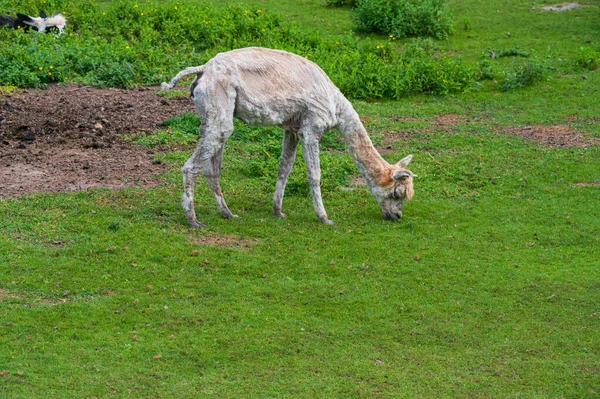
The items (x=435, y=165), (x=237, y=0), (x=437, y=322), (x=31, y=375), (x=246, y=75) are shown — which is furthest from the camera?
(x=237, y=0)

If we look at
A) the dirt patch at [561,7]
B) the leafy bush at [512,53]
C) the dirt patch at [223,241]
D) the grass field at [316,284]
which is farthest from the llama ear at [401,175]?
the dirt patch at [561,7]

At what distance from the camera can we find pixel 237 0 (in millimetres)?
20406

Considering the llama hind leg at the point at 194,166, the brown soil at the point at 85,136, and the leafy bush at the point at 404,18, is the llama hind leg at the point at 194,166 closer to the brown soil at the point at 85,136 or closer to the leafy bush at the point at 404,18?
the brown soil at the point at 85,136

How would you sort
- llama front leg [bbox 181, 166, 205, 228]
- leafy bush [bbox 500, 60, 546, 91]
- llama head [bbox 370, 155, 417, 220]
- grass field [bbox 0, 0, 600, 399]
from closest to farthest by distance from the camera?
grass field [bbox 0, 0, 600, 399] < llama front leg [bbox 181, 166, 205, 228] < llama head [bbox 370, 155, 417, 220] < leafy bush [bbox 500, 60, 546, 91]

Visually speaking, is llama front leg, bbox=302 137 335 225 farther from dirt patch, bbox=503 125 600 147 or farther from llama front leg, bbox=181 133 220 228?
dirt patch, bbox=503 125 600 147

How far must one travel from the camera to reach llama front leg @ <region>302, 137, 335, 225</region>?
32.6ft

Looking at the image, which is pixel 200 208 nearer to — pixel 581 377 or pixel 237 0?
pixel 581 377

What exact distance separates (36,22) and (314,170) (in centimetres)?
939

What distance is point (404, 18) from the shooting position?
59.5 feet

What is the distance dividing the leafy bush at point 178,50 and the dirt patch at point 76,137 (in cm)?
68

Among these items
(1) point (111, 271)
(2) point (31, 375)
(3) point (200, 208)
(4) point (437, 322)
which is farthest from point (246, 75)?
(2) point (31, 375)

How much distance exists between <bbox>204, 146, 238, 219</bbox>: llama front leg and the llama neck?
1578mm

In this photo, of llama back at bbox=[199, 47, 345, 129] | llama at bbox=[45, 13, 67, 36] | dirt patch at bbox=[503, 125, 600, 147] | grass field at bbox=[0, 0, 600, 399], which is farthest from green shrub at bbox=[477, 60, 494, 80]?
llama at bbox=[45, 13, 67, 36]

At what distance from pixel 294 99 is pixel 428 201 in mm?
2528
